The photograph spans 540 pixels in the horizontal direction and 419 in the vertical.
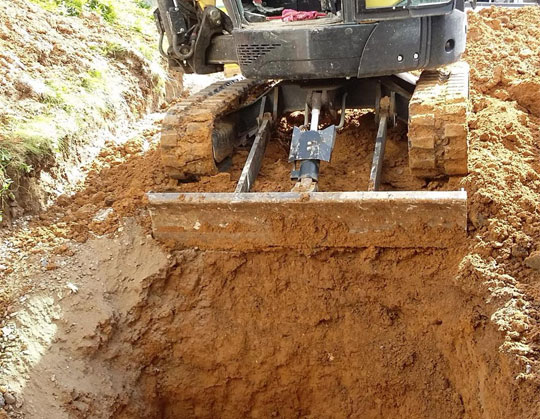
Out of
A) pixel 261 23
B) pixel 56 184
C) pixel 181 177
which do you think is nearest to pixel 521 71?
pixel 261 23

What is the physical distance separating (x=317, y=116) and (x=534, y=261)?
5.77 feet

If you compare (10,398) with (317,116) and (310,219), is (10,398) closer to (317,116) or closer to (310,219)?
(310,219)

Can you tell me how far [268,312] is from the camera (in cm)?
409

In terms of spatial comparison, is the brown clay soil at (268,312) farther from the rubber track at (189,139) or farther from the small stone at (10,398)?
the rubber track at (189,139)

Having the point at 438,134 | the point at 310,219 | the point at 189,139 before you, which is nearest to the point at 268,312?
the point at 310,219

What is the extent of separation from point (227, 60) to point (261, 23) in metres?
0.44

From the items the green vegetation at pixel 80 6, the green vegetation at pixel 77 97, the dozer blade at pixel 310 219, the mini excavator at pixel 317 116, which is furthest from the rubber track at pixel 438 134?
the green vegetation at pixel 80 6

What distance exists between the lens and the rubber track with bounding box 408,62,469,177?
3836mm

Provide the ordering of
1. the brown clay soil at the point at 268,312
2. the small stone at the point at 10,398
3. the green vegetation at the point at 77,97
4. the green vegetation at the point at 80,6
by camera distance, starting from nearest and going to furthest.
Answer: the small stone at the point at 10,398, the brown clay soil at the point at 268,312, the green vegetation at the point at 77,97, the green vegetation at the point at 80,6

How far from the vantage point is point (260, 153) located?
4.63 m

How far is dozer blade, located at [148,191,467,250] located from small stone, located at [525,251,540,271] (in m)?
0.40

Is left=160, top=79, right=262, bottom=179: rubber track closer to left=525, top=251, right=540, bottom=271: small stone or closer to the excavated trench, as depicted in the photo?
the excavated trench

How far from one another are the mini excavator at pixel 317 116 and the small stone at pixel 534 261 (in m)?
0.40

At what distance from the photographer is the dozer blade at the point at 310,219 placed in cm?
367
